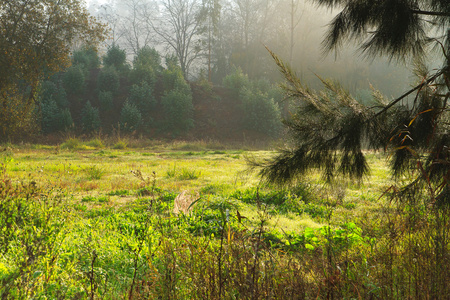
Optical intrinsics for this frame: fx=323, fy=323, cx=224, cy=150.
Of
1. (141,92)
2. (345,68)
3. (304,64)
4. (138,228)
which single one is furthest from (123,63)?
(138,228)

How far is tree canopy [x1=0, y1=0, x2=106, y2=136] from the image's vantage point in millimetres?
14891

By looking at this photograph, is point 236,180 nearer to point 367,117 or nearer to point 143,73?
point 367,117

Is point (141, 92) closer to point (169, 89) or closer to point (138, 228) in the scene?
point (169, 89)

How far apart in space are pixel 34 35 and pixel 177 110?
34.5 feet

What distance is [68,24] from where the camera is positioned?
16500 mm

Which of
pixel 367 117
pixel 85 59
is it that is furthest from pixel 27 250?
pixel 85 59

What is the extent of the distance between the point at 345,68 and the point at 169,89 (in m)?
20.0

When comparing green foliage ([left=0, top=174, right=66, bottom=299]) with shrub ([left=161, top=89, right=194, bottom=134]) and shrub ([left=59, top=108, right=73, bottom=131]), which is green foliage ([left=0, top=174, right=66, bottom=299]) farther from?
shrub ([left=161, top=89, right=194, bottom=134])

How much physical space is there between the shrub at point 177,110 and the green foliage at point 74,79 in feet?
20.6

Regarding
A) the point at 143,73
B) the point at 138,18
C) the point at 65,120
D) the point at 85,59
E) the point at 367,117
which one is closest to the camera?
the point at 367,117

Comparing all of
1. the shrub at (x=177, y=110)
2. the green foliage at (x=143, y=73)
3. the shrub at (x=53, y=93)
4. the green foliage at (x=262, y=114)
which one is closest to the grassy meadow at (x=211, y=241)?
the shrub at (x=177, y=110)

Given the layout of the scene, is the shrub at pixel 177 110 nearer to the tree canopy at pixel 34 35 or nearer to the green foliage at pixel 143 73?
the green foliage at pixel 143 73

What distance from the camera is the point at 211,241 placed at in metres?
3.47

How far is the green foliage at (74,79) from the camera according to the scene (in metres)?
24.0
